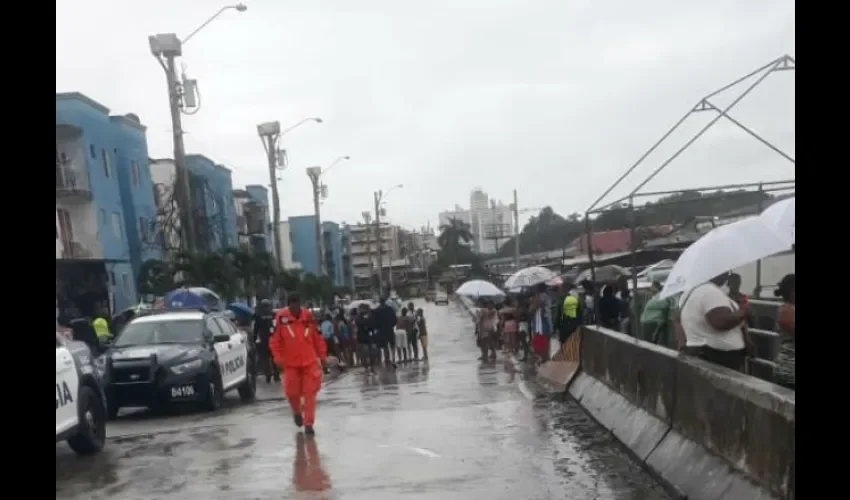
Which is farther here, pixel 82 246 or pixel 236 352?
pixel 82 246

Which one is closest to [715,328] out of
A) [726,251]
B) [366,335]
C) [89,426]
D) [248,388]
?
[726,251]

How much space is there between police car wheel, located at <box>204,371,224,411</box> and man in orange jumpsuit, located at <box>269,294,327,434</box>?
389 cm

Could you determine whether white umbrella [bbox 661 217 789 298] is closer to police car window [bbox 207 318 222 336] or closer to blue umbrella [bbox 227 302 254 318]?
police car window [bbox 207 318 222 336]

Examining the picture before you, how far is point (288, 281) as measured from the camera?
137ft

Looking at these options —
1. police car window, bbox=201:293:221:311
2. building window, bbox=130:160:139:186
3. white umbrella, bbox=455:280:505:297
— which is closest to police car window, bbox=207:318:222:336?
police car window, bbox=201:293:221:311

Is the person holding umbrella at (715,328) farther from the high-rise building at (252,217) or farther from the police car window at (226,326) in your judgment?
the high-rise building at (252,217)

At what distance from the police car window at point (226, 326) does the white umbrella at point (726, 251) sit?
34.4 feet

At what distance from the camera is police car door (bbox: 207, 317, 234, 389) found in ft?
54.6

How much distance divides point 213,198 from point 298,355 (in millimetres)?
58004

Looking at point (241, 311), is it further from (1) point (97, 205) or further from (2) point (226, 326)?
(1) point (97, 205)

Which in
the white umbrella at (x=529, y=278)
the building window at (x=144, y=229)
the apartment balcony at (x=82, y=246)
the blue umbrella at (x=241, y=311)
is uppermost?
the building window at (x=144, y=229)

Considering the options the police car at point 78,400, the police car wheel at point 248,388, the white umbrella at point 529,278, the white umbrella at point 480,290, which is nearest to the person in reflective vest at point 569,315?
the police car wheel at point 248,388

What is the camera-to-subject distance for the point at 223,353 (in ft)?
55.7

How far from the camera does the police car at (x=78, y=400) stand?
1042 centimetres
